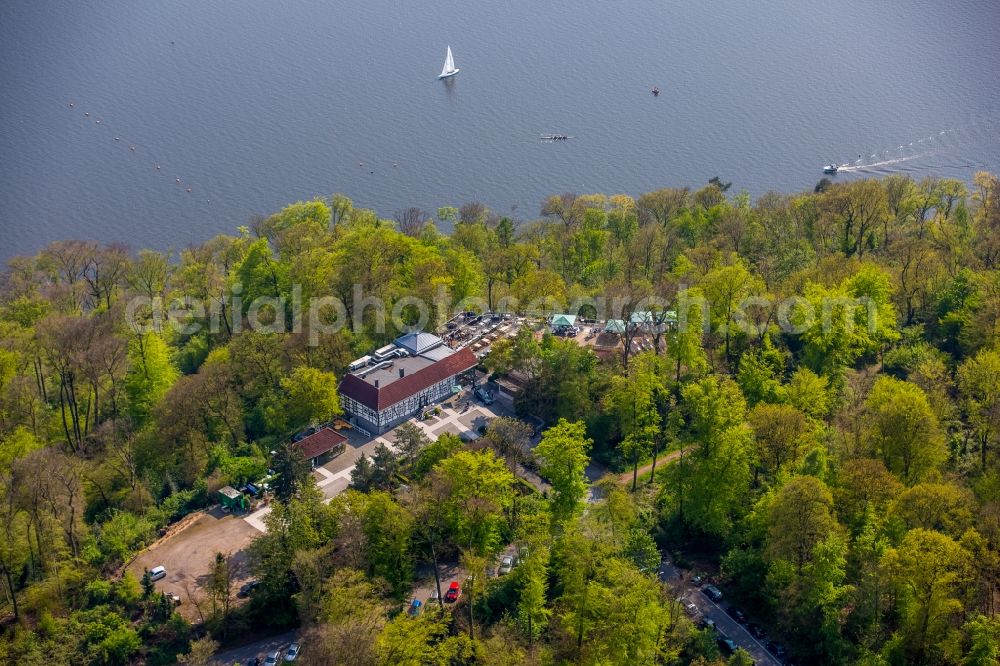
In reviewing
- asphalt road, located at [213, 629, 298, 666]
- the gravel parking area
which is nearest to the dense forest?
asphalt road, located at [213, 629, 298, 666]

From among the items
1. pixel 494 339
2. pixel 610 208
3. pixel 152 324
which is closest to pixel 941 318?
pixel 494 339

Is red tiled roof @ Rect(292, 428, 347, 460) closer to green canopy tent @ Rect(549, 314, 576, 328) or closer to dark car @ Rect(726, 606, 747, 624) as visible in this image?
green canopy tent @ Rect(549, 314, 576, 328)

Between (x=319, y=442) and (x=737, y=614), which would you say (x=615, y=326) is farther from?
(x=737, y=614)

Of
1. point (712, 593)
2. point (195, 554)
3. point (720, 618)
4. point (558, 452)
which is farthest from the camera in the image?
point (195, 554)

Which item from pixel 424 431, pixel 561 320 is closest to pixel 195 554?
pixel 424 431

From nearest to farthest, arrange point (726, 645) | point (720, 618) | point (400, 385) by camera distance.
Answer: point (726, 645)
point (720, 618)
point (400, 385)

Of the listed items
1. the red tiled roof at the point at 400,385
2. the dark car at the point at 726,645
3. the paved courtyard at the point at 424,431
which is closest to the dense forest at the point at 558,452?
the red tiled roof at the point at 400,385

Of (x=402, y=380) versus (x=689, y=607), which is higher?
(x=402, y=380)

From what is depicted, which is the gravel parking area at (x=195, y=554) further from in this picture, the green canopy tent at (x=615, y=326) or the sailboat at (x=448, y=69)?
the sailboat at (x=448, y=69)
